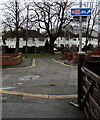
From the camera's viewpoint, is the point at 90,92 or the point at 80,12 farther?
the point at 80,12

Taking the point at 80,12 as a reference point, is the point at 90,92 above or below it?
below

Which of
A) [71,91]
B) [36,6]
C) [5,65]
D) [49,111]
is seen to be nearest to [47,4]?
[36,6]

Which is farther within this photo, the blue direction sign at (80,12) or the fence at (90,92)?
the blue direction sign at (80,12)

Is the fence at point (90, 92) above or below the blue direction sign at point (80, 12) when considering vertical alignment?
below

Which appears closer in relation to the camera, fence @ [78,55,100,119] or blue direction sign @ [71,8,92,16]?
fence @ [78,55,100,119]

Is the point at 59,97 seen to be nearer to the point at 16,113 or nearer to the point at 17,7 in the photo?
the point at 16,113

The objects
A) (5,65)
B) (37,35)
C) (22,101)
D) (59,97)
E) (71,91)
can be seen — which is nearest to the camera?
(22,101)

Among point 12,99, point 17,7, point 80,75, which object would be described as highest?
point 17,7

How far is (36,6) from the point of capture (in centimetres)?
3591

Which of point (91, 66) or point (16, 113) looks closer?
point (16, 113)

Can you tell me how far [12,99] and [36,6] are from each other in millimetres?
32920

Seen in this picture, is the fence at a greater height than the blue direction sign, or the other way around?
the blue direction sign

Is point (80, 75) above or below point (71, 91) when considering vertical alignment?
above

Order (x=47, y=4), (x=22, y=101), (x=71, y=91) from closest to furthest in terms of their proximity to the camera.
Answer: (x=22, y=101)
(x=71, y=91)
(x=47, y=4)
